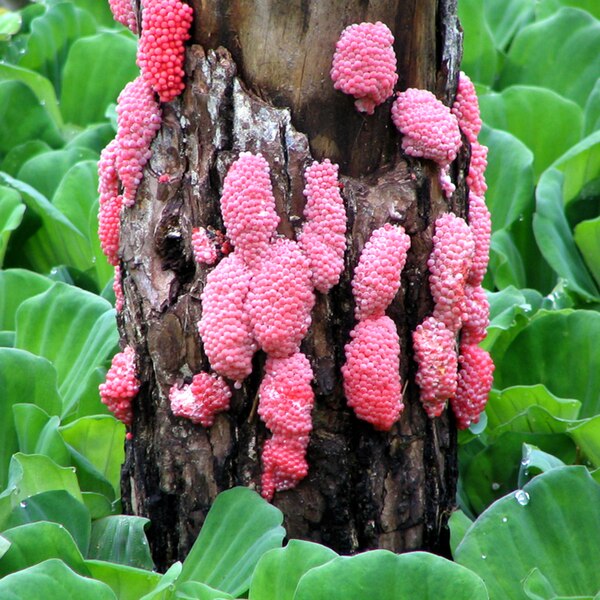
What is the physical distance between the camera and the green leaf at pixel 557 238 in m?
2.16

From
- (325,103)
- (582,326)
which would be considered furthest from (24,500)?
(582,326)

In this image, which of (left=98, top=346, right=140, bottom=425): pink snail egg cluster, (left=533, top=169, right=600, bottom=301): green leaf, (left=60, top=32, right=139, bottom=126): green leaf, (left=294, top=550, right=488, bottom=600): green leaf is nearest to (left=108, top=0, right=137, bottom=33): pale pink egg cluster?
(left=98, top=346, right=140, bottom=425): pink snail egg cluster

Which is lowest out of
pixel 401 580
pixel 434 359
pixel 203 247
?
pixel 401 580

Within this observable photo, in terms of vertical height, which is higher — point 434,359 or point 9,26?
point 434,359

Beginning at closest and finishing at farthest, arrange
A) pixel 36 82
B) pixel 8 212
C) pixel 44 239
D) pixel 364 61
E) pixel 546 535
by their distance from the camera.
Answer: pixel 364 61
pixel 546 535
pixel 8 212
pixel 44 239
pixel 36 82

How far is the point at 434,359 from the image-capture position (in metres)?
1.42

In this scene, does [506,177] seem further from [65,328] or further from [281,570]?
[281,570]

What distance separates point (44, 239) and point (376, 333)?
3.82 ft

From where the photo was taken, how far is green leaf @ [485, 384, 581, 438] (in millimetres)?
1700

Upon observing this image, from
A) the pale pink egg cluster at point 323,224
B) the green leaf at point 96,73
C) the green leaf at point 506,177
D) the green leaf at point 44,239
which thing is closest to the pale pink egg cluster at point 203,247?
the pale pink egg cluster at point 323,224

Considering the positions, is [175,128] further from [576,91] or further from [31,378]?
[576,91]

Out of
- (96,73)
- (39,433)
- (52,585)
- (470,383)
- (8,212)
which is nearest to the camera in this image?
(52,585)

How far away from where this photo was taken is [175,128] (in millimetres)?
1383

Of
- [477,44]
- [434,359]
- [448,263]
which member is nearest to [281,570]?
[434,359]
